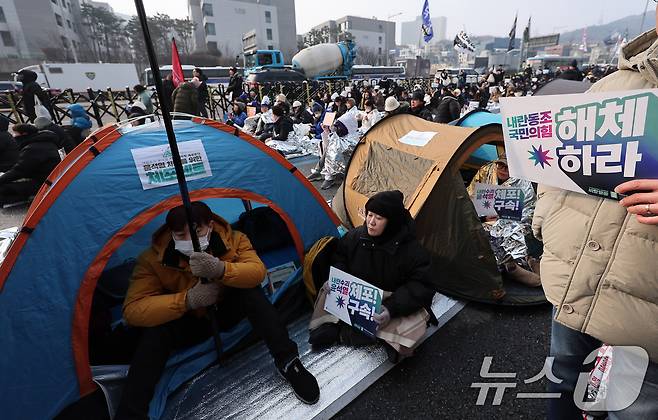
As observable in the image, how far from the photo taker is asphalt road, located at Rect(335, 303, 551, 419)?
2.06 m

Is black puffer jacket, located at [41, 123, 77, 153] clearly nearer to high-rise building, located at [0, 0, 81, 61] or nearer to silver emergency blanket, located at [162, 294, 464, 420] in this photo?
silver emergency blanket, located at [162, 294, 464, 420]

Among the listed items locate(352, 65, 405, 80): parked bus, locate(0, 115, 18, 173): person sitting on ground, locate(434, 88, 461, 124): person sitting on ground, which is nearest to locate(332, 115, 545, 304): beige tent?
locate(434, 88, 461, 124): person sitting on ground

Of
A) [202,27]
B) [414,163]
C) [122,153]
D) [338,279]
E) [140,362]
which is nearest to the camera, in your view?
[140,362]

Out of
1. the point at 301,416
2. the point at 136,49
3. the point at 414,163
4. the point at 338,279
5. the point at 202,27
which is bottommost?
the point at 301,416

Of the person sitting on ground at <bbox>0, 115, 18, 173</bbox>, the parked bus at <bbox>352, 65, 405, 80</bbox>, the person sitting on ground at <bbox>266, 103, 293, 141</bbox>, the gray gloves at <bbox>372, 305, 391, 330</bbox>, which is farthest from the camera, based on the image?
the parked bus at <bbox>352, 65, 405, 80</bbox>

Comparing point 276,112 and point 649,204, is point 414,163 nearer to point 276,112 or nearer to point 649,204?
point 649,204

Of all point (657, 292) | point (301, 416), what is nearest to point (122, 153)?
point (301, 416)

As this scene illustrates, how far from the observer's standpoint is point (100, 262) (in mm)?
2033

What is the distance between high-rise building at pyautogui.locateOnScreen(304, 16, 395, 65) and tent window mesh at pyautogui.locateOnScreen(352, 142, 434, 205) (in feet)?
216

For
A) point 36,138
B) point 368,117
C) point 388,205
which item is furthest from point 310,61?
point 388,205

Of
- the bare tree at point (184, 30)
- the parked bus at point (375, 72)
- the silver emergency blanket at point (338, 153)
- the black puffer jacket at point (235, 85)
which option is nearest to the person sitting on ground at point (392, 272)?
the silver emergency blanket at point (338, 153)

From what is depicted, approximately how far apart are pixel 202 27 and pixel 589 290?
211 ft

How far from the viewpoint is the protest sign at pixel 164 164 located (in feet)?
7.37

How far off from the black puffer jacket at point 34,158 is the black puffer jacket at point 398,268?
18.8ft
